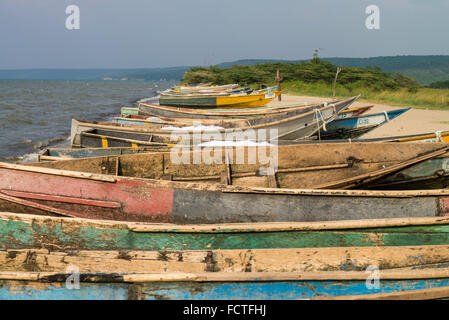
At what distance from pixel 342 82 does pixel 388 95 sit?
952cm

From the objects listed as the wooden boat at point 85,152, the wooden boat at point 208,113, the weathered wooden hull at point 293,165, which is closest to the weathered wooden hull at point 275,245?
the weathered wooden hull at point 293,165

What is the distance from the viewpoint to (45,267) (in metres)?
3.23

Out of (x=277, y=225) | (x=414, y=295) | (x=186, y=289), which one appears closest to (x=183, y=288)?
(x=186, y=289)

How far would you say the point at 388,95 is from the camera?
23.0 meters

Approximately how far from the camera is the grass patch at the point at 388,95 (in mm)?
19047

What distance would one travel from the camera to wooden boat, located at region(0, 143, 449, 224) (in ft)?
13.6

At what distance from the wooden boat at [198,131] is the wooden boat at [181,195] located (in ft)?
8.23

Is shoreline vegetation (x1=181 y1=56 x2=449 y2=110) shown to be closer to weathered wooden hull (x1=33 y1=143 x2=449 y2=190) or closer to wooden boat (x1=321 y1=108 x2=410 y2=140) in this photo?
wooden boat (x1=321 y1=108 x2=410 y2=140)

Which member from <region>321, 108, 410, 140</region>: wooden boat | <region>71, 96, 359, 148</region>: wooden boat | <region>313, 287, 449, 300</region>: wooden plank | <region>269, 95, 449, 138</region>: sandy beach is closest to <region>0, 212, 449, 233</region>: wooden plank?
<region>313, 287, 449, 300</region>: wooden plank

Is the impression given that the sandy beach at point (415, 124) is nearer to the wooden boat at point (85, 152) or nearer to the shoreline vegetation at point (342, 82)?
the shoreline vegetation at point (342, 82)

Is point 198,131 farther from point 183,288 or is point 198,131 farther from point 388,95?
point 388,95

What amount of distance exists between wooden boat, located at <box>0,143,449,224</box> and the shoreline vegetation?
637 inches
